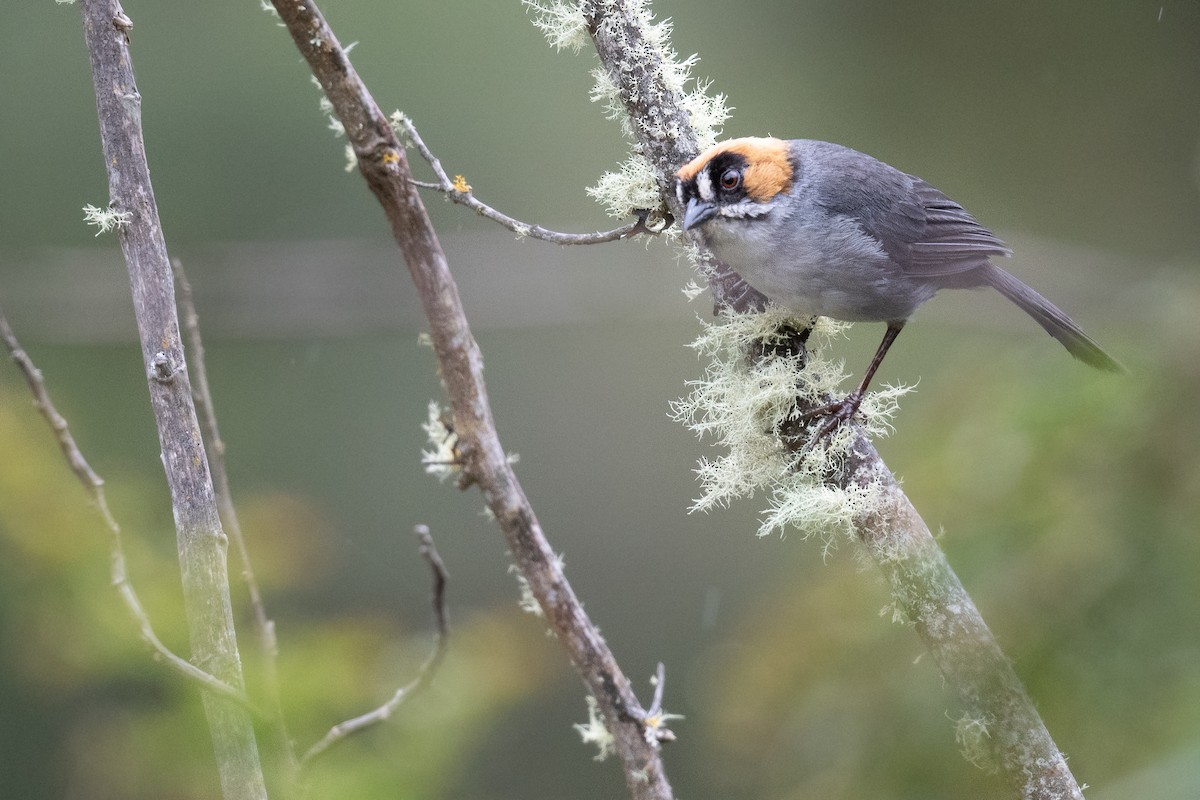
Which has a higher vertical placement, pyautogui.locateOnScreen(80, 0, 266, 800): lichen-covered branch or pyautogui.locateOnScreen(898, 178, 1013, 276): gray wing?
pyautogui.locateOnScreen(80, 0, 266, 800): lichen-covered branch

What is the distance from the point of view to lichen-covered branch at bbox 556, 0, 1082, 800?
1832 mm

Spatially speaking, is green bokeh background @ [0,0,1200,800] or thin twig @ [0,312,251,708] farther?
green bokeh background @ [0,0,1200,800]

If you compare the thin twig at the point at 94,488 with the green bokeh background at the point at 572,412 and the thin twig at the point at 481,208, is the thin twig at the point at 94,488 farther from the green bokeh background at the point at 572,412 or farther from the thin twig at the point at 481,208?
the thin twig at the point at 481,208

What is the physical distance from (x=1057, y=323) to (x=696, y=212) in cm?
110

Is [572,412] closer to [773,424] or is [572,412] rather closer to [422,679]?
[773,424]

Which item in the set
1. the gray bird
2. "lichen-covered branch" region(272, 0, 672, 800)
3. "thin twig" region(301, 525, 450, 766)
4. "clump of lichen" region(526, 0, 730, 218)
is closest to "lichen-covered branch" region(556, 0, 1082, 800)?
"clump of lichen" region(526, 0, 730, 218)

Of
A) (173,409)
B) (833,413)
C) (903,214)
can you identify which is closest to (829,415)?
(833,413)

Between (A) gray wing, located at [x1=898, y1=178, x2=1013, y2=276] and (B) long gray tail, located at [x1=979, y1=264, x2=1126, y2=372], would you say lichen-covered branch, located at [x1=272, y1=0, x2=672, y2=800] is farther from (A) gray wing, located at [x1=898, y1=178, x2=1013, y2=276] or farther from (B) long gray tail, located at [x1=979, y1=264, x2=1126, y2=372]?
(B) long gray tail, located at [x1=979, y1=264, x2=1126, y2=372]

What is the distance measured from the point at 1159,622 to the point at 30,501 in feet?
11.0

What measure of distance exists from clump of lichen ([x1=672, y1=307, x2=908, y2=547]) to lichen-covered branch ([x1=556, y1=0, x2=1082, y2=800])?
2 cm

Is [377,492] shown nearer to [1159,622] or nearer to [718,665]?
[718,665]

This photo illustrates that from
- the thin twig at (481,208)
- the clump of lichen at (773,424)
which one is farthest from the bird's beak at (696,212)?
the clump of lichen at (773,424)

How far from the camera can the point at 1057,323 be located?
2.76 meters

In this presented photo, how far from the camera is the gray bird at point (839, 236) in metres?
2.42
